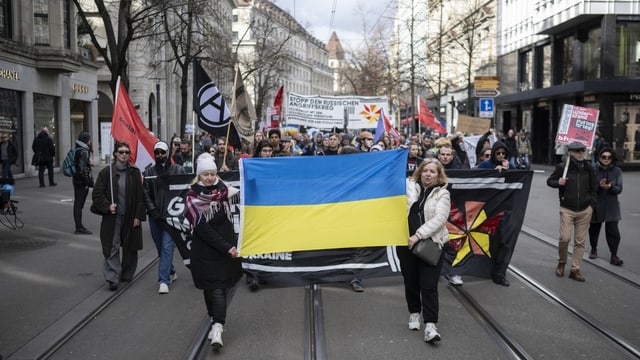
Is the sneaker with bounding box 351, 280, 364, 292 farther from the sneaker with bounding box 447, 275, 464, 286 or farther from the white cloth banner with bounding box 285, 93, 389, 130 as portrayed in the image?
the white cloth banner with bounding box 285, 93, 389, 130


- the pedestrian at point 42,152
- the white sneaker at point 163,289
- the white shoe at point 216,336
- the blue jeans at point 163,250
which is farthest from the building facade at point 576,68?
the white shoe at point 216,336

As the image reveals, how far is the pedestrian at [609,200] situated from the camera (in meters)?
9.56

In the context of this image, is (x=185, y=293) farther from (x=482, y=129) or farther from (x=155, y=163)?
(x=482, y=129)

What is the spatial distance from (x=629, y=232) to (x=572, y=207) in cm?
469

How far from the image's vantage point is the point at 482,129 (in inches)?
706

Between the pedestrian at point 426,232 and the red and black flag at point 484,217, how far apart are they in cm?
212

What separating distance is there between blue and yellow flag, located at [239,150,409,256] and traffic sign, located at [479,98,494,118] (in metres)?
15.5

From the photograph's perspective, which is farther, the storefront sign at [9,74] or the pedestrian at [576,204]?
the storefront sign at [9,74]

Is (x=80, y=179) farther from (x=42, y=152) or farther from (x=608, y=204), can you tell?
(x=42, y=152)

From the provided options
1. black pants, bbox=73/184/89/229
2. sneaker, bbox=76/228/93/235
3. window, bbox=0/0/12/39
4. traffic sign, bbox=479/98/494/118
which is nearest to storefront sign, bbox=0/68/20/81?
window, bbox=0/0/12/39

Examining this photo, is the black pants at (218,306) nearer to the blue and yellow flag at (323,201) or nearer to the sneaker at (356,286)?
the blue and yellow flag at (323,201)

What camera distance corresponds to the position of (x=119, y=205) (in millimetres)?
8336

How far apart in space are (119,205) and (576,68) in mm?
29482

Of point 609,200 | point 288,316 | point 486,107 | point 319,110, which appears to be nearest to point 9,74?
point 319,110
